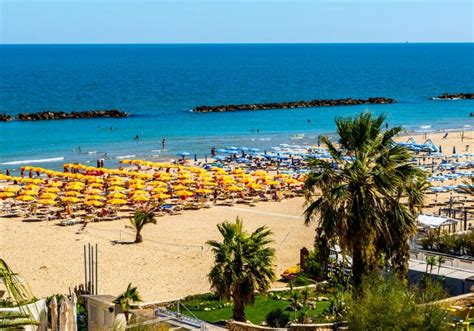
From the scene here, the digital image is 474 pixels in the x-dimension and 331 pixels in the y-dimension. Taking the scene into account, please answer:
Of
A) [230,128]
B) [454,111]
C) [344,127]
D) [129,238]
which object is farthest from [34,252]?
[454,111]

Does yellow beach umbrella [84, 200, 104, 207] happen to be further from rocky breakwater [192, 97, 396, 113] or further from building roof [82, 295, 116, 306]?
rocky breakwater [192, 97, 396, 113]

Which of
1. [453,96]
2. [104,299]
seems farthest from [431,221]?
[453,96]

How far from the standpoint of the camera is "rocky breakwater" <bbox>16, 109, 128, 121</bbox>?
84938mm

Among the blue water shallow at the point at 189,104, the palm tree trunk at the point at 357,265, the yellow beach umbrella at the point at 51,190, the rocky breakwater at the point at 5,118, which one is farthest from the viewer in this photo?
the rocky breakwater at the point at 5,118

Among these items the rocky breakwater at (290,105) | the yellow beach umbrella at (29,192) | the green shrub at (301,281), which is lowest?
the green shrub at (301,281)

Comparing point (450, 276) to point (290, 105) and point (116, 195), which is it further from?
point (290, 105)

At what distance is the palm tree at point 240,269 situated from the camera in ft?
55.2

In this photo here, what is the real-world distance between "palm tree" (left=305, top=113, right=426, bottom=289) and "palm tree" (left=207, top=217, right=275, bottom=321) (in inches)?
79.9

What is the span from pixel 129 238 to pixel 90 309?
1598 centimetres

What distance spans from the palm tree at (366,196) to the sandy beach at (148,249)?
8.00 metres

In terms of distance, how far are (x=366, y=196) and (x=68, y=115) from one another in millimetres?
75499

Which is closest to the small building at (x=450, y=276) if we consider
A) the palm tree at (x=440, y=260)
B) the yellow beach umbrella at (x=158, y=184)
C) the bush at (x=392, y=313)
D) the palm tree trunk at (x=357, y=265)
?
the palm tree at (x=440, y=260)

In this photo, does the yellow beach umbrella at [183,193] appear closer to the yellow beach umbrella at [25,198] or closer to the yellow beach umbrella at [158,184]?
the yellow beach umbrella at [158,184]

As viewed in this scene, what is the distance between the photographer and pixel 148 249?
93.2ft
